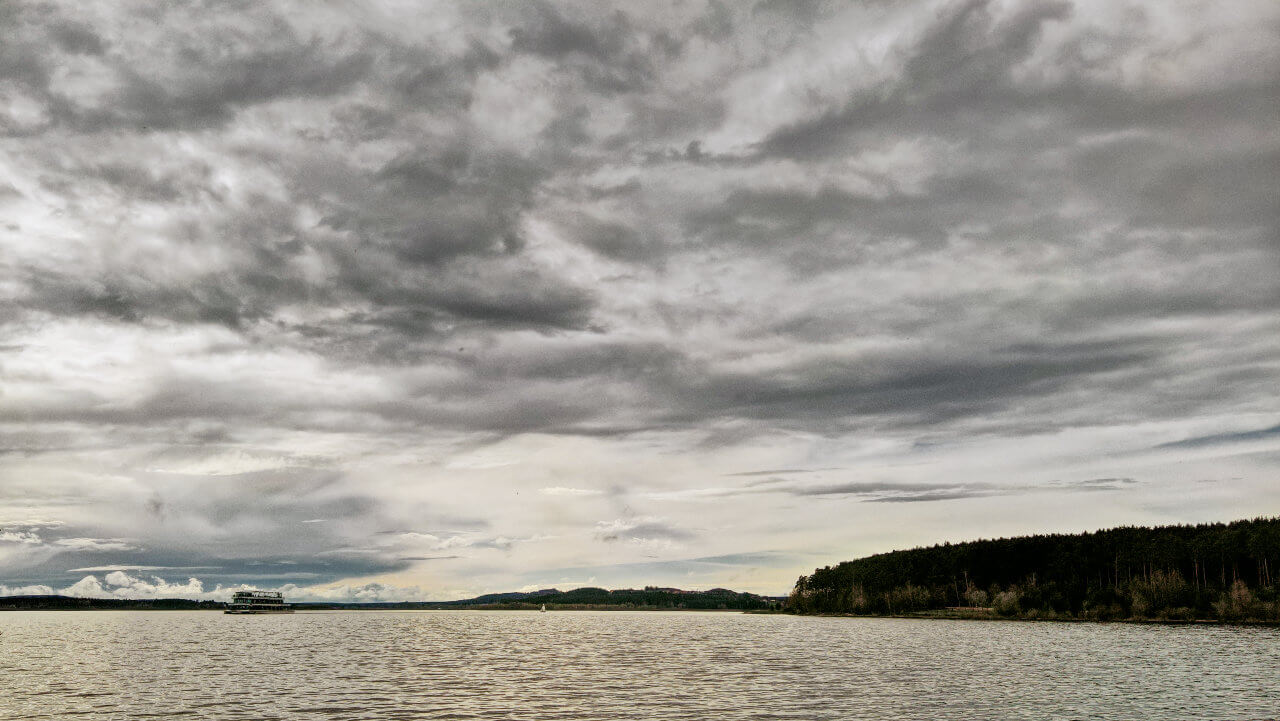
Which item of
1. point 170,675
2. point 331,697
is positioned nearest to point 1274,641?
point 331,697

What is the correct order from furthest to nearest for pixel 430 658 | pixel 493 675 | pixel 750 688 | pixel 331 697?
pixel 430 658
pixel 493 675
pixel 750 688
pixel 331 697

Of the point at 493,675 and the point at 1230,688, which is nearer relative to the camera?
the point at 1230,688

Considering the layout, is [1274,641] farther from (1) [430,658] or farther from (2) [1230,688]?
(1) [430,658]

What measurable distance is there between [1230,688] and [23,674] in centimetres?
11927

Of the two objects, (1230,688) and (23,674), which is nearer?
(1230,688)

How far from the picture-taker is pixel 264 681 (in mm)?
84375

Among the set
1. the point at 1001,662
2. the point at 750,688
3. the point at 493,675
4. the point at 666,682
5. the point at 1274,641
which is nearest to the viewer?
the point at 750,688

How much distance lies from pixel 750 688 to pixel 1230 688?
41247 millimetres

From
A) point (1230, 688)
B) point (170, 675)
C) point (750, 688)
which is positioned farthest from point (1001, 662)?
point (170, 675)

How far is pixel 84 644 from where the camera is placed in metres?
163

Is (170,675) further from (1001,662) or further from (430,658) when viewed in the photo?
(1001,662)

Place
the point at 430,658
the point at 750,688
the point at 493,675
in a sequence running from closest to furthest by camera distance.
Answer: the point at 750,688 < the point at 493,675 < the point at 430,658

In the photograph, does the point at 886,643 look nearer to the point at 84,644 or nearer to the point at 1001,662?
the point at 1001,662

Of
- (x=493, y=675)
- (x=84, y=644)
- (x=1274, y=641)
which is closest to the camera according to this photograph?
(x=493, y=675)
